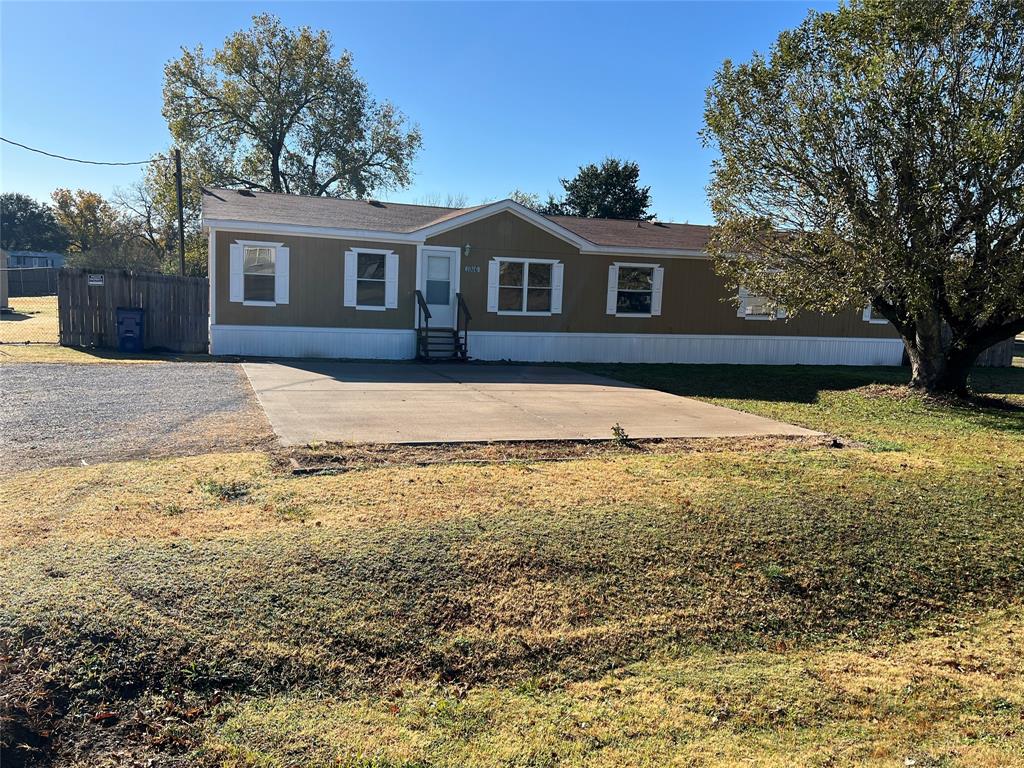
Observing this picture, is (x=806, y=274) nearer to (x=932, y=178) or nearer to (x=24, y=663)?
(x=932, y=178)

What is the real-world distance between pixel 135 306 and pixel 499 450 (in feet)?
39.3

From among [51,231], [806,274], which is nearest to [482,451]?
[806,274]

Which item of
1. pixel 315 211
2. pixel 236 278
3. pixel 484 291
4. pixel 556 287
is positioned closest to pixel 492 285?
pixel 484 291

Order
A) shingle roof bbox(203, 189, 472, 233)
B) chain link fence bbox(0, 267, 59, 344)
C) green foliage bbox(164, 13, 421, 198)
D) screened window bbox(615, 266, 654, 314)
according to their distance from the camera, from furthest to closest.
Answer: green foliage bbox(164, 13, 421, 198) → screened window bbox(615, 266, 654, 314) → chain link fence bbox(0, 267, 59, 344) → shingle roof bbox(203, 189, 472, 233)

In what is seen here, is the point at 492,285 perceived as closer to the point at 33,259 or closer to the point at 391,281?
the point at 391,281

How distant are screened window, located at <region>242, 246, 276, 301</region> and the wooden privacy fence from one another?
1487mm

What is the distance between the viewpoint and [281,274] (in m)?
15.1

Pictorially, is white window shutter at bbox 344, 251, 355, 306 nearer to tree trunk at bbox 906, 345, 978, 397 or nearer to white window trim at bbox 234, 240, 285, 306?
white window trim at bbox 234, 240, 285, 306

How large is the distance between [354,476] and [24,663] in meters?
2.91

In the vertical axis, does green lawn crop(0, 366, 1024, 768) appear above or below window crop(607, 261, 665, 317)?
below

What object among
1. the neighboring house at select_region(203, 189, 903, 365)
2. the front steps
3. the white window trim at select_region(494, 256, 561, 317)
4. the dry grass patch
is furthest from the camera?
the white window trim at select_region(494, 256, 561, 317)

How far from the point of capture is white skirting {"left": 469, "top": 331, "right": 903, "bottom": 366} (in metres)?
17.0

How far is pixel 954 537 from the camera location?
531cm

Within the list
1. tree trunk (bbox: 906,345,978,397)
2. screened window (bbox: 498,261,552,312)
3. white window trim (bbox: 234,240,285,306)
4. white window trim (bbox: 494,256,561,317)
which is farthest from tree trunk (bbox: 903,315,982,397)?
white window trim (bbox: 234,240,285,306)
